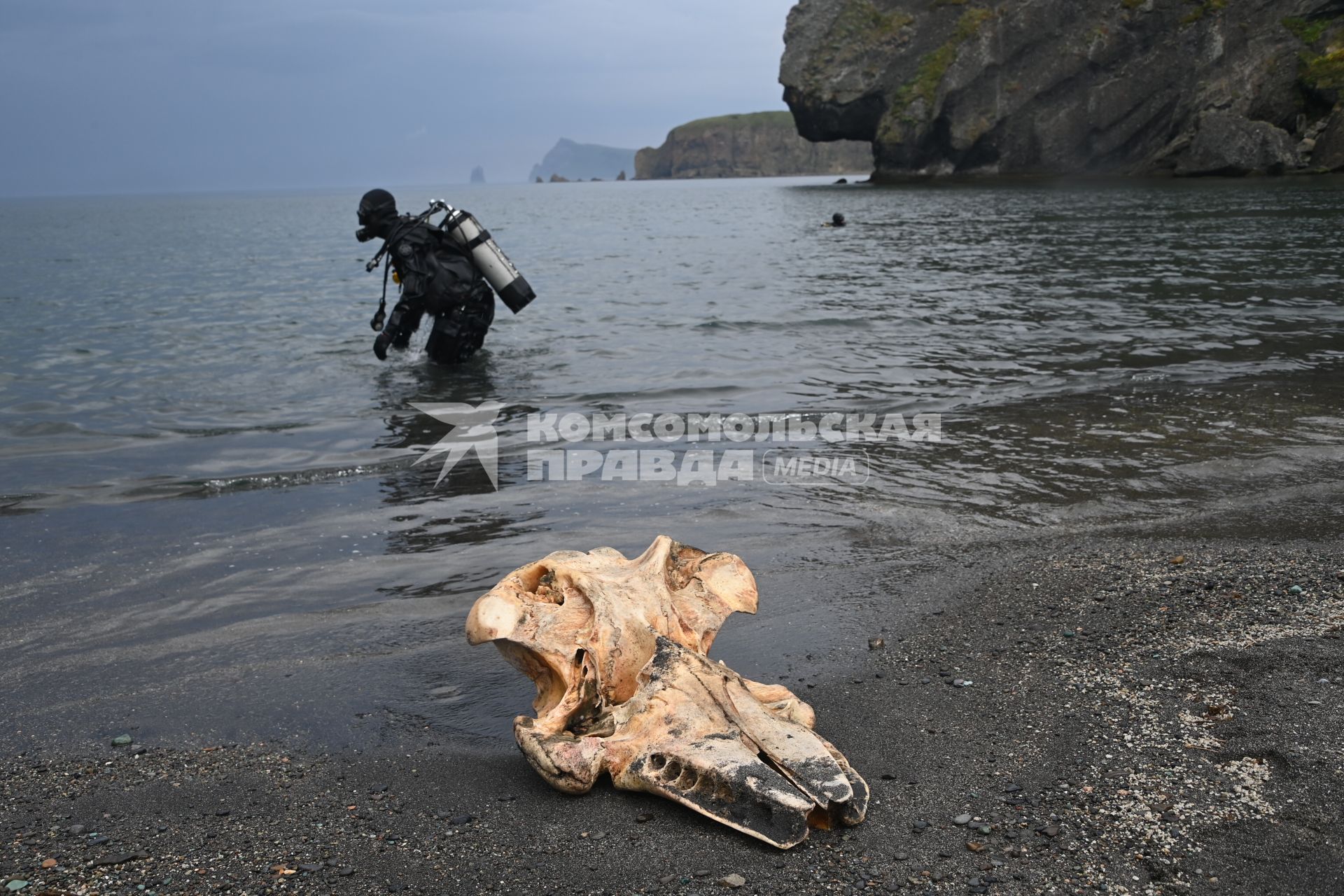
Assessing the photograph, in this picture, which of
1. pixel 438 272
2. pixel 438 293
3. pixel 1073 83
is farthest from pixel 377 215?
pixel 1073 83

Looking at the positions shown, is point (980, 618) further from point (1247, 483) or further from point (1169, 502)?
point (1247, 483)

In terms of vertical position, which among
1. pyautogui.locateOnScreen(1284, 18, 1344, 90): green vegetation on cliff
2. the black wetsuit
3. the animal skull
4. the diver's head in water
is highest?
pyautogui.locateOnScreen(1284, 18, 1344, 90): green vegetation on cliff

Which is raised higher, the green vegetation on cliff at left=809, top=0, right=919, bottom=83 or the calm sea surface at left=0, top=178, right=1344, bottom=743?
→ the green vegetation on cliff at left=809, top=0, right=919, bottom=83

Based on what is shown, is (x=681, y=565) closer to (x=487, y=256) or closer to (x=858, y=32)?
(x=487, y=256)

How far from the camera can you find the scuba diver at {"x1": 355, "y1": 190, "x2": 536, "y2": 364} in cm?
1177

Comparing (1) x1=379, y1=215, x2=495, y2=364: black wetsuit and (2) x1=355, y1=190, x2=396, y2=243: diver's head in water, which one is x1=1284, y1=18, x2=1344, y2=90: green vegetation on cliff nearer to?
(1) x1=379, y1=215, x2=495, y2=364: black wetsuit

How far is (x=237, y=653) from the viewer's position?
16.7 feet

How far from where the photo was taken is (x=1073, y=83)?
69188 mm

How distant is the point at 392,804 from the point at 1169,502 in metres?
5.47

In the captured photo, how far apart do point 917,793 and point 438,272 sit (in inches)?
390

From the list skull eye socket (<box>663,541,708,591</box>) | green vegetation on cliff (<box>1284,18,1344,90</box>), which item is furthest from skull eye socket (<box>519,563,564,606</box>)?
green vegetation on cliff (<box>1284,18,1344,90</box>)

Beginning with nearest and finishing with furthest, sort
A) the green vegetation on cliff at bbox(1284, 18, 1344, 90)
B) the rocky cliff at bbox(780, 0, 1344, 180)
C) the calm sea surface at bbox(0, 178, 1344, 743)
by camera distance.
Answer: the calm sea surface at bbox(0, 178, 1344, 743) → the green vegetation on cliff at bbox(1284, 18, 1344, 90) → the rocky cliff at bbox(780, 0, 1344, 180)

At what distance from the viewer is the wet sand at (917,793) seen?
3062 mm

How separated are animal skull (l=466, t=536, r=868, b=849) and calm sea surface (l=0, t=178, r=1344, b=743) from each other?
2.23 ft
